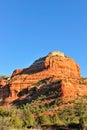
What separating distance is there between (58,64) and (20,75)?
1751 centimetres

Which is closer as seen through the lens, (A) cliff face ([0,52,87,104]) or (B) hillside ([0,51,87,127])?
(B) hillside ([0,51,87,127])

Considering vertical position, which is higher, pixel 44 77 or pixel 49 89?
pixel 44 77

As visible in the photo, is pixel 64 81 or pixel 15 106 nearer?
pixel 64 81

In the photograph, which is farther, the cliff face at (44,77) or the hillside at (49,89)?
the cliff face at (44,77)

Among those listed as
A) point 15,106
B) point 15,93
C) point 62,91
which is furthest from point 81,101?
point 15,93

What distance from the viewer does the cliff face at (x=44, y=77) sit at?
13354 cm

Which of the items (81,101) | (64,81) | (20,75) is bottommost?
(81,101)

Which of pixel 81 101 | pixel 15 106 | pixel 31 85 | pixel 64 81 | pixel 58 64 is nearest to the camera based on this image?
pixel 81 101

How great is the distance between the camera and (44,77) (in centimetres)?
15088

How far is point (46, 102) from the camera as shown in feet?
392

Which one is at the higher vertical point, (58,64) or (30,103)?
(58,64)

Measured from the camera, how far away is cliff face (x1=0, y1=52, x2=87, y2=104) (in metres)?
134

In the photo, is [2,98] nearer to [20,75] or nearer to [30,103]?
[20,75]

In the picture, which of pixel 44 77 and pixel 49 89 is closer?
pixel 49 89
